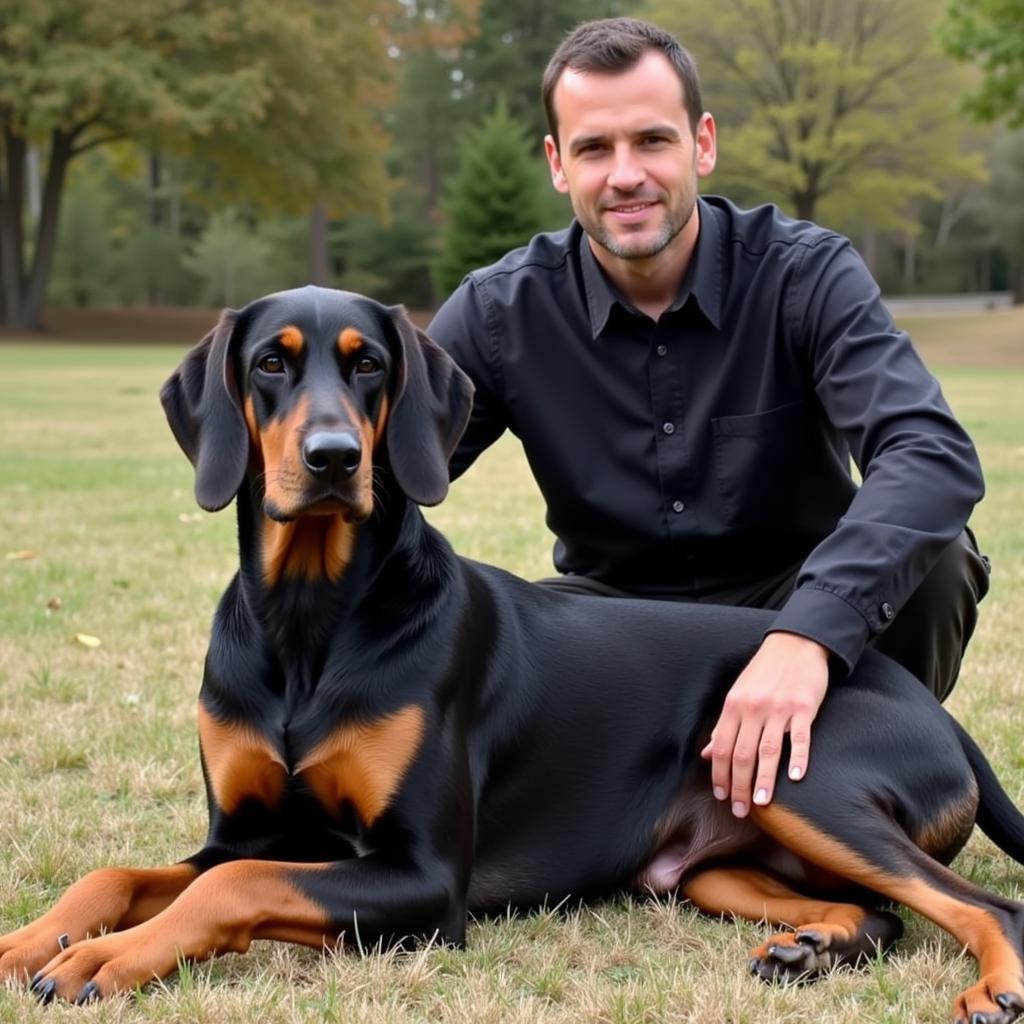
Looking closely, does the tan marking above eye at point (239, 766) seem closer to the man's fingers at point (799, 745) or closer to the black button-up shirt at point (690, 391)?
the man's fingers at point (799, 745)

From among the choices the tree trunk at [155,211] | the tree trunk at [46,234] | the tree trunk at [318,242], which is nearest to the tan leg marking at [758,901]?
the tree trunk at [46,234]

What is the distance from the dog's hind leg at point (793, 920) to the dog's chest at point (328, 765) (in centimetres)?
83

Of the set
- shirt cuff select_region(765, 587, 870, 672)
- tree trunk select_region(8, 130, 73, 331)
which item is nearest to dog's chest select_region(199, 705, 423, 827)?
shirt cuff select_region(765, 587, 870, 672)

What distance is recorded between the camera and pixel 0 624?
6.25 metres

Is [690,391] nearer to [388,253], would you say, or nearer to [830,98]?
[830,98]

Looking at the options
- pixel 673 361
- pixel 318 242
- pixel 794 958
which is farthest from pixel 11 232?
pixel 794 958

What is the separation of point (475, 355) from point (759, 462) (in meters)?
0.92

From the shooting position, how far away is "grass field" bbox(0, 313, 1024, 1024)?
262 centimetres

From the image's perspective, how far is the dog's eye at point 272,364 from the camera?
124 inches

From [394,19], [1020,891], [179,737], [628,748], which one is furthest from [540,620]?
[394,19]

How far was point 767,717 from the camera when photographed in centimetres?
309

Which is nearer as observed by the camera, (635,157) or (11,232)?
(635,157)

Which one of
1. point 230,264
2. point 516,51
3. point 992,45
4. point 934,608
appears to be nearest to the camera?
point 934,608

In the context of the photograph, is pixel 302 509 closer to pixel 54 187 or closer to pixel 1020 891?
pixel 1020 891
